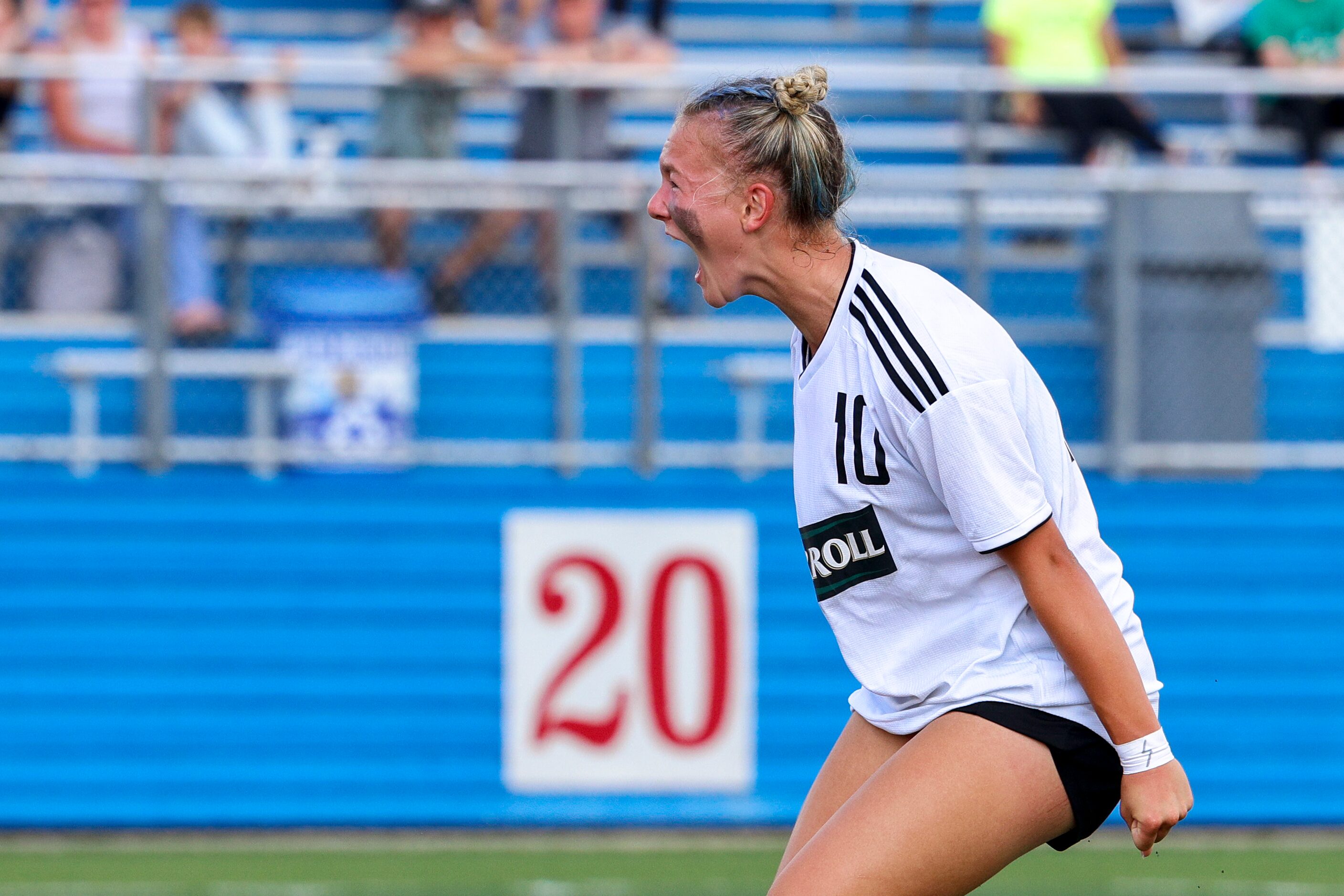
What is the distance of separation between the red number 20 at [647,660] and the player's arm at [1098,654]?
5.18 m

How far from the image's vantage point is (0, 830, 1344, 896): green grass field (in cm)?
683

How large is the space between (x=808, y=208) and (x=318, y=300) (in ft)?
15.4

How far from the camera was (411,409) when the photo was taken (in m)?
7.76

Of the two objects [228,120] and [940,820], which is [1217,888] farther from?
[228,120]

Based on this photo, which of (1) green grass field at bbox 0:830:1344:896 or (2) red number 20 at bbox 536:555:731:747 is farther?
(2) red number 20 at bbox 536:555:731:747

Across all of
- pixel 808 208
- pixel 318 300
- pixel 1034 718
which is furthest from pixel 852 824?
pixel 318 300

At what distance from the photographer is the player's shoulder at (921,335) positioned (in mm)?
2863

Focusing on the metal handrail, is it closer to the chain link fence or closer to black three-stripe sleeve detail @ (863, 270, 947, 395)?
the chain link fence

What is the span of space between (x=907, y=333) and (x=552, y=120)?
5.26m

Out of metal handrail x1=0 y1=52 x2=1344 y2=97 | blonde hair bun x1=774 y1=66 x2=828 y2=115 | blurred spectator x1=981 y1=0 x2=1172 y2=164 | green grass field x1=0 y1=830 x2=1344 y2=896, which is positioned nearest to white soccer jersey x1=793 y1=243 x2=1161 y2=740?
blonde hair bun x1=774 y1=66 x2=828 y2=115

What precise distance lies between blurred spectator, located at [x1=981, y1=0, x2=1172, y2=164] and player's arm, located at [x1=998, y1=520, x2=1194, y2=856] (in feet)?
21.2

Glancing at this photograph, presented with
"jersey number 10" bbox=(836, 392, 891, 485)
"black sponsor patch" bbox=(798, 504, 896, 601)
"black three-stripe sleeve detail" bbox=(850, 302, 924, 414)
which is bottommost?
"black sponsor patch" bbox=(798, 504, 896, 601)

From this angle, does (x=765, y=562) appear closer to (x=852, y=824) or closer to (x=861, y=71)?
(x=861, y=71)

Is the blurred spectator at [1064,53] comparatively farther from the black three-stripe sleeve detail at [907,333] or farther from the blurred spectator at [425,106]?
the black three-stripe sleeve detail at [907,333]
